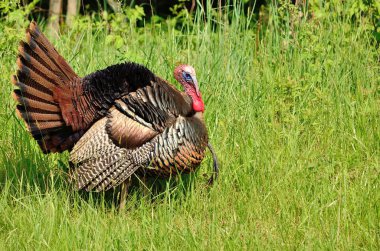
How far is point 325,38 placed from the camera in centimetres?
708

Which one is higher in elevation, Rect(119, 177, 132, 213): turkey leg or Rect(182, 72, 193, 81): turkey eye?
Rect(182, 72, 193, 81): turkey eye

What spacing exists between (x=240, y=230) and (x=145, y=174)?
0.82 m

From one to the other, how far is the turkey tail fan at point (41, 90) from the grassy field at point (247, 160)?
0.96ft

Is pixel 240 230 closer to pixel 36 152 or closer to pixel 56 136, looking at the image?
pixel 56 136

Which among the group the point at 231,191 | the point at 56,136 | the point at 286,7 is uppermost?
the point at 286,7

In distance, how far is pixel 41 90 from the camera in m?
5.47

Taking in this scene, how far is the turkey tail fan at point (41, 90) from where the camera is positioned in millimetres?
5438

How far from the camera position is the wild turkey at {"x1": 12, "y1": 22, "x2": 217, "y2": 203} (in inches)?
213

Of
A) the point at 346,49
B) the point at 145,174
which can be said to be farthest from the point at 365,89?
the point at 145,174

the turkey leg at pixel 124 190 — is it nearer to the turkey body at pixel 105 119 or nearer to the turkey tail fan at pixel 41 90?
the turkey body at pixel 105 119

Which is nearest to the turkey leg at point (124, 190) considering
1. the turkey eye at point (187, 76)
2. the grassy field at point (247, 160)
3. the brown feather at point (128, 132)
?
the grassy field at point (247, 160)

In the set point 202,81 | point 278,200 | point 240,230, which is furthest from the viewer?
point 202,81

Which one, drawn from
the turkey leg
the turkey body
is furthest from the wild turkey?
the turkey leg

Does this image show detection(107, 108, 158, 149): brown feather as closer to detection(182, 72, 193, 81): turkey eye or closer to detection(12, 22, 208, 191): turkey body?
detection(12, 22, 208, 191): turkey body
